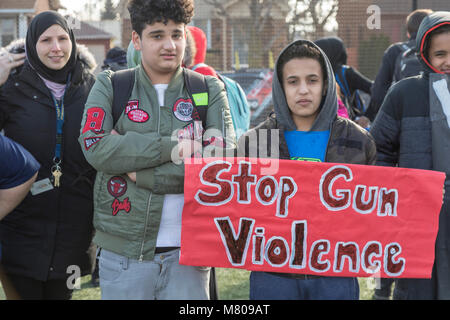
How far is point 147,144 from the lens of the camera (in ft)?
8.57

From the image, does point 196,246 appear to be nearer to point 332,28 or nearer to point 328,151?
point 328,151

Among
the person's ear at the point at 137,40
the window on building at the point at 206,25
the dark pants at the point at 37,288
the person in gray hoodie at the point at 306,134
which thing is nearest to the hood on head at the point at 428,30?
the person in gray hoodie at the point at 306,134

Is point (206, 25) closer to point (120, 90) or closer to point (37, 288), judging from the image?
point (37, 288)

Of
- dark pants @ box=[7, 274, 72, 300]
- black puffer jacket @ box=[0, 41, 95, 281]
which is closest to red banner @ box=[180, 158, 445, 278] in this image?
black puffer jacket @ box=[0, 41, 95, 281]

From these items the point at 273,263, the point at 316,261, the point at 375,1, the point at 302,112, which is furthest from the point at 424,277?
the point at 375,1

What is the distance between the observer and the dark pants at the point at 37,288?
3348 millimetres

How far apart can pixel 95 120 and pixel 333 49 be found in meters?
3.39

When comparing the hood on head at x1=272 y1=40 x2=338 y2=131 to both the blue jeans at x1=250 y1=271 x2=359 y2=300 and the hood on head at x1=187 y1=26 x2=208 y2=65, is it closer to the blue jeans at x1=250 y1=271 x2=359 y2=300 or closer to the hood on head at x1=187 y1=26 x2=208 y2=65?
the blue jeans at x1=250 y1=271 x2=359 y2=300

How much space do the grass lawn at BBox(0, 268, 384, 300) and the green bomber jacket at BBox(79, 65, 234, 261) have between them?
2293mm

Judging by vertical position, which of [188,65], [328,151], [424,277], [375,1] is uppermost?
[375,1]

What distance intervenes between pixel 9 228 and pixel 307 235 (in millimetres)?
1864

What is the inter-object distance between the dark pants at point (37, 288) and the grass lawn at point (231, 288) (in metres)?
1.59

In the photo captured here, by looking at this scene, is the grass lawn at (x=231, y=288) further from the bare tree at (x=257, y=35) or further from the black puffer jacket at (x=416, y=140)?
the bare tree at (x=257, y=35)

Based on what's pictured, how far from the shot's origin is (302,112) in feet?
9.43
